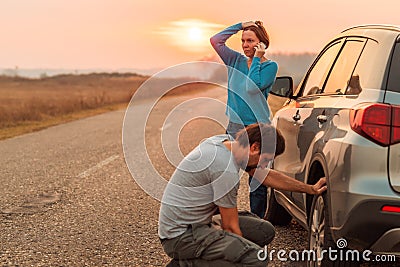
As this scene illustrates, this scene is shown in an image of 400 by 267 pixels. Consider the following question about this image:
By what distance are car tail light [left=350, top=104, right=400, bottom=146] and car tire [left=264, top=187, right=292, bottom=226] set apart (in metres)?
2.73

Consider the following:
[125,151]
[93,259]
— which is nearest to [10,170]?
[125,151]

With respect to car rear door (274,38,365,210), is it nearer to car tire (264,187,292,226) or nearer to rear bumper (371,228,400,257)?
rear bumper (371,228,400,257)

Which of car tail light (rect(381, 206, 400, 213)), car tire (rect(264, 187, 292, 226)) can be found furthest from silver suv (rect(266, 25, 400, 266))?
car tire (rect(264, 187, 292, 226))

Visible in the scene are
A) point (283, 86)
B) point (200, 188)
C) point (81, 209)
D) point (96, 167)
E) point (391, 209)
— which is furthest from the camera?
point (96, 167)

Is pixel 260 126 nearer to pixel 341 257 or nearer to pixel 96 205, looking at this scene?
pixel 341 257

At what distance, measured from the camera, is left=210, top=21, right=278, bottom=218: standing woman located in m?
5.58

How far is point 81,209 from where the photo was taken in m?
7.68

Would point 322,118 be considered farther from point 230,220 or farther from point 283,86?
point 283,86

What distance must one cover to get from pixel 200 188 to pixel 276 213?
2509 mm

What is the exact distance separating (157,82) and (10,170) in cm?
636

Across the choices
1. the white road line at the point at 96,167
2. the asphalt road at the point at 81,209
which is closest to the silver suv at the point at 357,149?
the asphalt road at the point at 81,209

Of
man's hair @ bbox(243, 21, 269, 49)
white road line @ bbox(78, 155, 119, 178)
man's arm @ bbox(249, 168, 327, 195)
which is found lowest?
white road line @ bbox(78, 155, 119, 178)

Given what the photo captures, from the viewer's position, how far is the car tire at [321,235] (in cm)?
435

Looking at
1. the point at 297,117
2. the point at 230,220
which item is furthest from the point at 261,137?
the point at 297,117
